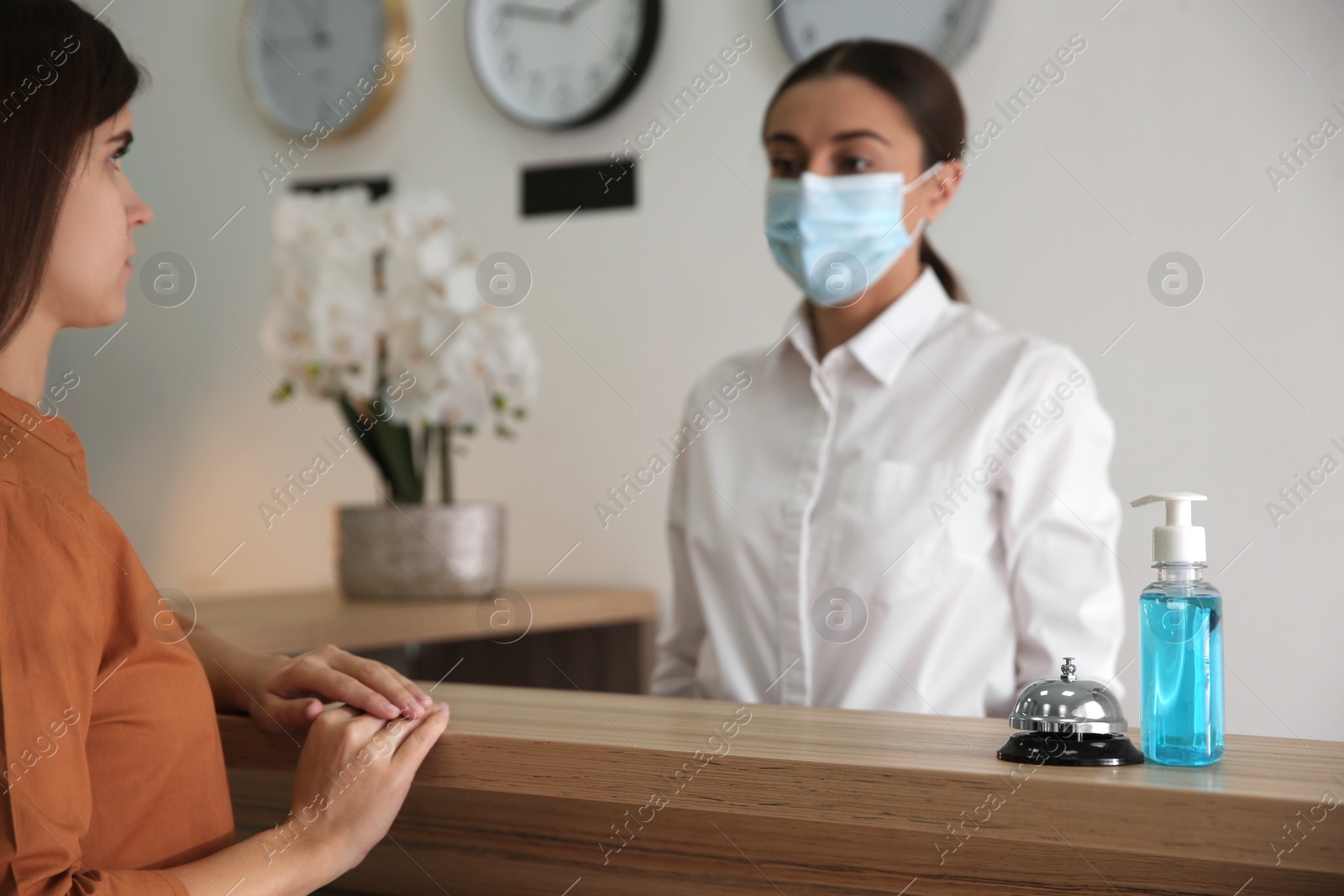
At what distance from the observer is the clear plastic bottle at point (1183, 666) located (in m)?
0.76

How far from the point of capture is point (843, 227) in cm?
162

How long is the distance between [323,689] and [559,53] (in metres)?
1.92

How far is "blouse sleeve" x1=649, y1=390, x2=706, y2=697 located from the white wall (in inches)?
31.4

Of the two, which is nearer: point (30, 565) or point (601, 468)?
point (30, 565)

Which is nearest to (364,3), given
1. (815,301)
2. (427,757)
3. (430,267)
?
(430,267)

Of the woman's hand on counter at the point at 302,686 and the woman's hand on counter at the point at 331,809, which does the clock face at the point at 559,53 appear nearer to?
the woman's hand on counter at the point at 302,686

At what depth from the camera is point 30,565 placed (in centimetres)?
77

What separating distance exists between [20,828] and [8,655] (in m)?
0.10

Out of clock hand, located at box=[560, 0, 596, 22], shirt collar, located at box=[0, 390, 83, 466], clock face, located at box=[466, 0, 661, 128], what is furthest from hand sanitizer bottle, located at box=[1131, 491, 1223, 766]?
clock hand, located at box=[560, 0, 596, 22]

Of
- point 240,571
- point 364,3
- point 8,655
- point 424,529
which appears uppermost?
point 364,3

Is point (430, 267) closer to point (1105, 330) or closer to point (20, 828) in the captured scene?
point (1105, 330)

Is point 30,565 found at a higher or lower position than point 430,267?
lower

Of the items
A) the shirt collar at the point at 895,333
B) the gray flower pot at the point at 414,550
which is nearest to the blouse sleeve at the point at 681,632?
the shirt collar at the point at 895,333

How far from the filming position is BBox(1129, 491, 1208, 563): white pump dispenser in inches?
30.5
